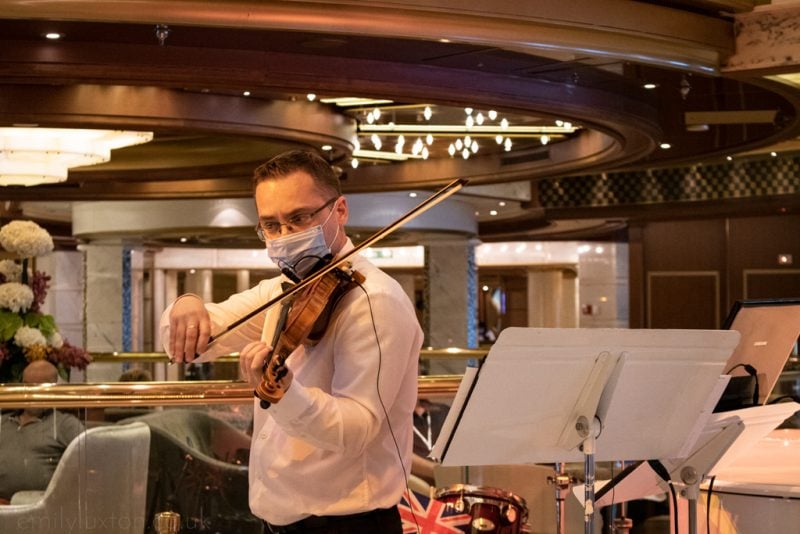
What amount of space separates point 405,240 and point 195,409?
48.5ft

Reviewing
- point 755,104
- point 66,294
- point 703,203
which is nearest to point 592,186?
point 703,203

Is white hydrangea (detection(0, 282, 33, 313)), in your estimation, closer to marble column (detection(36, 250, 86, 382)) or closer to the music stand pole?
the music stand pole

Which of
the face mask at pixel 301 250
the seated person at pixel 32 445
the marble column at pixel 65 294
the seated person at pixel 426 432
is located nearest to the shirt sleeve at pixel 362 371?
the face mask at pixel 301 250

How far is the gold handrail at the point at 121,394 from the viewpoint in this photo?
4535mm

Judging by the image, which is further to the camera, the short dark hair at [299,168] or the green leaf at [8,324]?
the green leaf at [8,324]

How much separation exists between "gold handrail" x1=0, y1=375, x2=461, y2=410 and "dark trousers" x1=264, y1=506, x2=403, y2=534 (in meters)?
2.20

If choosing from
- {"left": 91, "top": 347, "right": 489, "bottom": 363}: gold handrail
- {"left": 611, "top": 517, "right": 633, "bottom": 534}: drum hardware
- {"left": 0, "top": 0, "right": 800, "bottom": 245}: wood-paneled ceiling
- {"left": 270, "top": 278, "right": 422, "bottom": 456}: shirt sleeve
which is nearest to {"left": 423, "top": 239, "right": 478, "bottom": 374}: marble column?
{"left": 91, "top": 347, "right": 489, "bottom": 363}: gold handrail

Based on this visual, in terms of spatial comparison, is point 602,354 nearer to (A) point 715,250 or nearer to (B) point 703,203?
(B) point 703,203

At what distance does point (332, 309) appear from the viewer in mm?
2326

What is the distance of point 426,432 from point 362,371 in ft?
12.3

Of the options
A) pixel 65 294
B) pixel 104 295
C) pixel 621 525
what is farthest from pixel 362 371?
pixel 65 294

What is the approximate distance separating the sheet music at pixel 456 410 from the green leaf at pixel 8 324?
13.6 feet

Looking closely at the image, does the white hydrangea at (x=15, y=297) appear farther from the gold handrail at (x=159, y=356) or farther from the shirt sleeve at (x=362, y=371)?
the gold handrail at (x=159, y=356)

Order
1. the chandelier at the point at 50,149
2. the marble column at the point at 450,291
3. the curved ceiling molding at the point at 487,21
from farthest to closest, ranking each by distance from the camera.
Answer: the marble column at the point at 450,291
the chandelier at the point at 50,149
the curved ceiling molding at the point at 487,21
